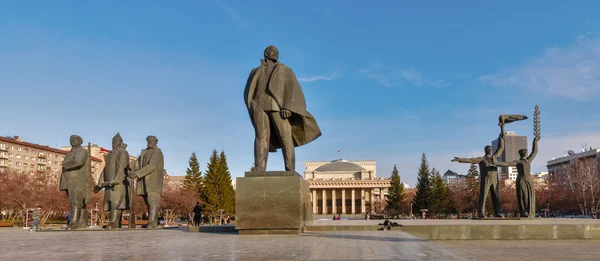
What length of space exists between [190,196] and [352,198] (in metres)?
79.2

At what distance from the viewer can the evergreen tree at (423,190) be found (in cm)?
8569

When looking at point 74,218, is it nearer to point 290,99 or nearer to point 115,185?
point 115,185

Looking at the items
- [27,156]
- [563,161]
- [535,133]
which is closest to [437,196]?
[535,133]

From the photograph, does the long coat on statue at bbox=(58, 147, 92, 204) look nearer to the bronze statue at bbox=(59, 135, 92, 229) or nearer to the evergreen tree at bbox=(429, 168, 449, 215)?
the bronze statue at bbox=(59, 135, 92, 229)

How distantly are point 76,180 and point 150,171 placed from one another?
2.19 metres

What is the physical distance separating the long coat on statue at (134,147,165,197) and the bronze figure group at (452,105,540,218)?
11824 mm

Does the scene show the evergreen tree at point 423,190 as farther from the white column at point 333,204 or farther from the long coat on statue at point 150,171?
the long coat on statue at point 150,171

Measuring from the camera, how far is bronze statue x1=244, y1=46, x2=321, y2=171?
33.1 feet

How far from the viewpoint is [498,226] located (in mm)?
10578

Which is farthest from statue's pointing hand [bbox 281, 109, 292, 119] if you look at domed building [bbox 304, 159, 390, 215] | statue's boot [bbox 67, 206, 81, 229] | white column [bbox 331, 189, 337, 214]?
white column [bbox 331, 189, 337, 214]

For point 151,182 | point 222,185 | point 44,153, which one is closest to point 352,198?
point 222,185

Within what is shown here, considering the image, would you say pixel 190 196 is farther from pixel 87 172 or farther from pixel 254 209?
pixel 254 209

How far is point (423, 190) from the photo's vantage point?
284 feet

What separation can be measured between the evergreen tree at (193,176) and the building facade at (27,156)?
3277 centimetres
